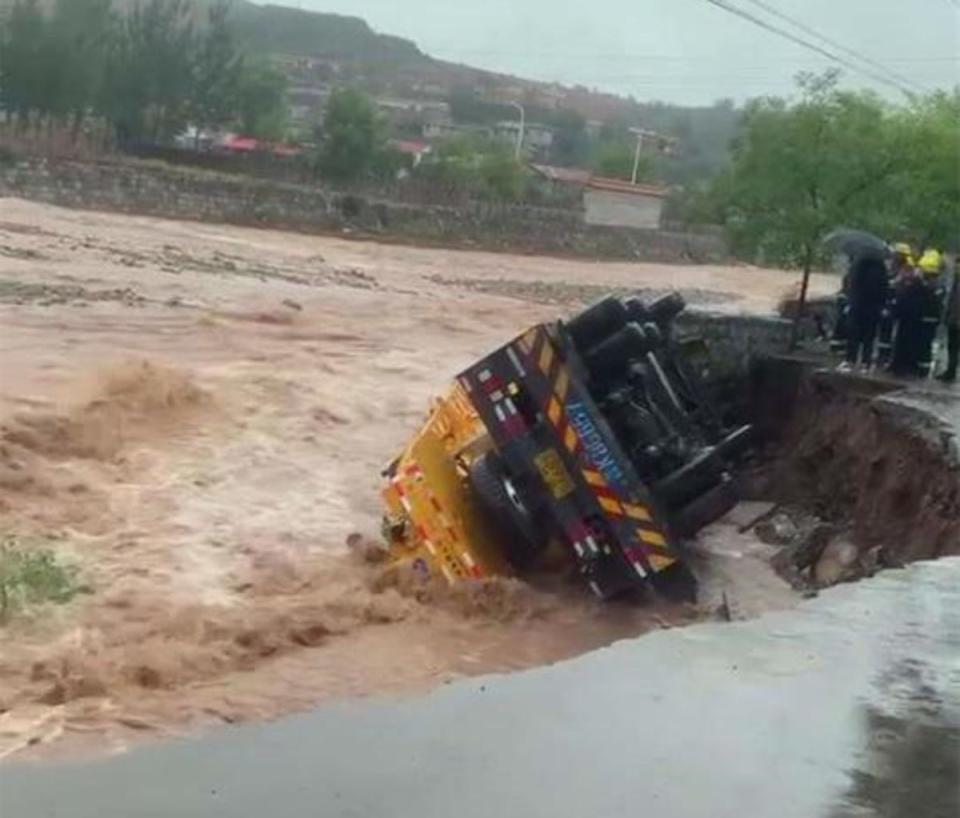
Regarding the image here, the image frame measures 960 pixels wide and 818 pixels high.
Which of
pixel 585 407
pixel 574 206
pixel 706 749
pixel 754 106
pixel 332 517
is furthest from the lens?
pixel 574 206

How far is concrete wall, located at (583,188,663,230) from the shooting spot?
74125mm

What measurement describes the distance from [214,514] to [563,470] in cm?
406

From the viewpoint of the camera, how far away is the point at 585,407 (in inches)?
521

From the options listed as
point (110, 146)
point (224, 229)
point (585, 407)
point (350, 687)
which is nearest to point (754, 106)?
point (585, 407)

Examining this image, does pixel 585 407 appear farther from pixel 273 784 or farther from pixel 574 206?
pixel 574 206

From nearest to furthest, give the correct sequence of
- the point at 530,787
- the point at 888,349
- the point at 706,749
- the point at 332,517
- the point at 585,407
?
the point at 530,787 < the point at 706,749 < the point at 585,407 < the point at 332,517 < the point at 888,349

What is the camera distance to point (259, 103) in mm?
78812

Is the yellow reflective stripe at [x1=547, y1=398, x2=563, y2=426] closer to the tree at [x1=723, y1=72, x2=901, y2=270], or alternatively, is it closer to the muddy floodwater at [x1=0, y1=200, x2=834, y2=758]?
the muddy floodwater at [x1=0, y1=200, x2=834, y2=758]

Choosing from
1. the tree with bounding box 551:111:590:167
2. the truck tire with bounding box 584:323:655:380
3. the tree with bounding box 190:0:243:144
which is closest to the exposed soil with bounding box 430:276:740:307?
the tree with bounding box 190:0:243:144

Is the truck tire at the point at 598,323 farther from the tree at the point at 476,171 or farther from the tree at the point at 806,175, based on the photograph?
the tree at the point at 476,171

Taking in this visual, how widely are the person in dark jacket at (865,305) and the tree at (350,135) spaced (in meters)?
45.8

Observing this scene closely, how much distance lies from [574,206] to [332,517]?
183 feet

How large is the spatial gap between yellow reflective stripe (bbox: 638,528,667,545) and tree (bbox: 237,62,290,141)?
65.5 m

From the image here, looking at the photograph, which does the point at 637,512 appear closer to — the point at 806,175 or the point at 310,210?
the point at 806,175
